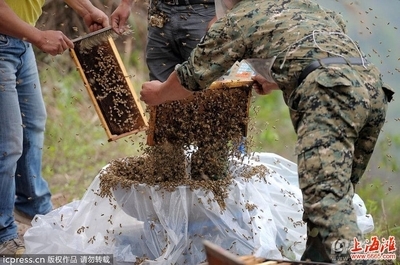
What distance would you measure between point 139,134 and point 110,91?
7.87 feet

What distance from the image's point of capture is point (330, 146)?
3277mm

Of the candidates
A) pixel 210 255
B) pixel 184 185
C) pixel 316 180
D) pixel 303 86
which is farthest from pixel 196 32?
pixel 210 255

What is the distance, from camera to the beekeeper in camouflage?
3.25 meters

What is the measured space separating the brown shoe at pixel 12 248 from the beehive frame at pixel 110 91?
103cm

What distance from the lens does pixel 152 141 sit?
4.37 meters

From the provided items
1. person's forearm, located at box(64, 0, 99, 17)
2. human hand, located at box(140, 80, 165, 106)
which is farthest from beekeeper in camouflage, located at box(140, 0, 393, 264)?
person's forearm, located at box(64, 0, 99, 17)

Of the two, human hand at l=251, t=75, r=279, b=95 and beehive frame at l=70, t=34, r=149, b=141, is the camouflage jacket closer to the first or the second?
human hand at l=251, t=75, r=279, b=95

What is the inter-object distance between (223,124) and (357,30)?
1.75m

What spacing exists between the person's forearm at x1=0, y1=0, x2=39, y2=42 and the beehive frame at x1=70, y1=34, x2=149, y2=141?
0.33 meters

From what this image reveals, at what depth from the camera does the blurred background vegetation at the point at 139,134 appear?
5359mm

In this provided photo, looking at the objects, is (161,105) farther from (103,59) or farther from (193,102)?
(103,59)

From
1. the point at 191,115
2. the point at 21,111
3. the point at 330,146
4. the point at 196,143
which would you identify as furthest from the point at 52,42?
the point at 330,146

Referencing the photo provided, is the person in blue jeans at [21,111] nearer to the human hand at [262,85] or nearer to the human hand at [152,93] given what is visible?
the human hand at [152,93]

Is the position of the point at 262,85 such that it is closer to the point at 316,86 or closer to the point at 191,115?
the point at 191,115
